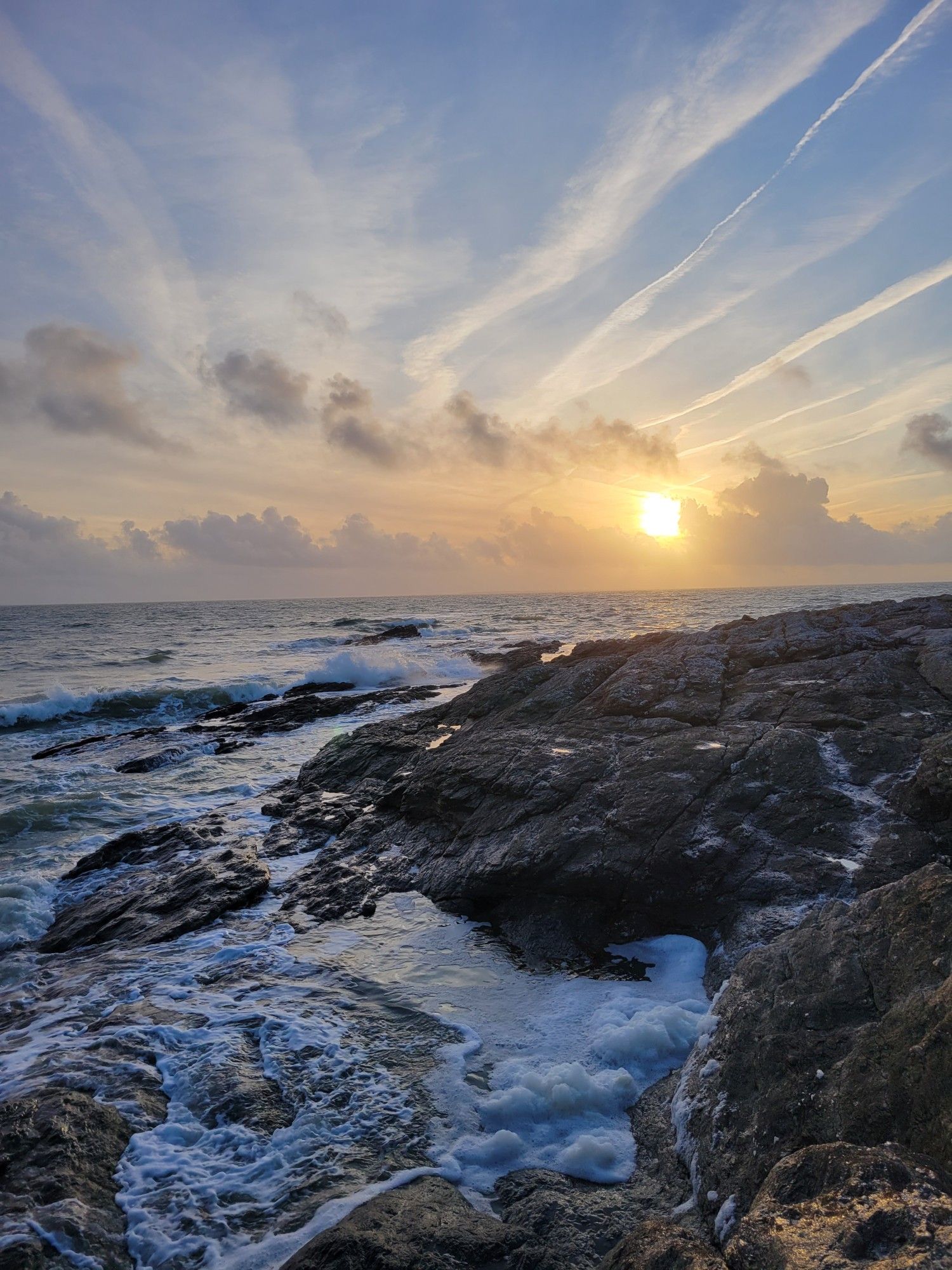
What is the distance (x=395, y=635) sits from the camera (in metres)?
54.7

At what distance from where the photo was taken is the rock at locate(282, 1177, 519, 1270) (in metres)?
3.63

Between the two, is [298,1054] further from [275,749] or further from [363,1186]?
[275,749]

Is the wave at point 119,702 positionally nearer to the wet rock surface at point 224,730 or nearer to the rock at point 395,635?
the wet rock surface at point 224,730

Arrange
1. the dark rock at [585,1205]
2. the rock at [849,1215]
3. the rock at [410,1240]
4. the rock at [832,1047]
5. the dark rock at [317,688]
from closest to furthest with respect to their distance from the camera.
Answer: the rock at [849,1215]
the rock at [832,1047]
the rock at [410,1240]
the dark rock at [585,1205]
the dark rock at [317,688]

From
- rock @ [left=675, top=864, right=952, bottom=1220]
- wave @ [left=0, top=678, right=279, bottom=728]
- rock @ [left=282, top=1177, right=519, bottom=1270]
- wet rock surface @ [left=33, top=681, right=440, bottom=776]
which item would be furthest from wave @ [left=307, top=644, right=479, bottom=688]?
rock @ [left=282, top=1177, right=519, bottom=1270]

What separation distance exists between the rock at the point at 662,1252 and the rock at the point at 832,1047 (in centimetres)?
53

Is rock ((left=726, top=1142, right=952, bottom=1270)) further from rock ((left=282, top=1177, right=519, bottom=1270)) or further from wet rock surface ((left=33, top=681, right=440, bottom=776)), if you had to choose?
wet rock surface ((left=33, top=681, right=440, bottom=776))

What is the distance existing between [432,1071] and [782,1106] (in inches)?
114

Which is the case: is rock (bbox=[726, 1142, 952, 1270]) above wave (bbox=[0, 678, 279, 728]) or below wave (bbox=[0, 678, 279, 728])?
above

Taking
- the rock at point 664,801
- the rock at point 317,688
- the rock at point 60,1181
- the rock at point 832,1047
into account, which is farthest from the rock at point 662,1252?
the rock at point 317,688

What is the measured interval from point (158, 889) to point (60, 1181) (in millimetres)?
5965

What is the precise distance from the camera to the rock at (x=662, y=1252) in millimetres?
2867

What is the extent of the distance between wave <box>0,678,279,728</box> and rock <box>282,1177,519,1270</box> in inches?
1089

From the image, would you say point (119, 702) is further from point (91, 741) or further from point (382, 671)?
point (382, 671)
